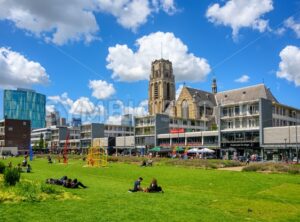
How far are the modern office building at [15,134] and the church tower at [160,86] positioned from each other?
57.0 metres

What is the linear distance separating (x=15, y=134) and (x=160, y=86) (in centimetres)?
6729

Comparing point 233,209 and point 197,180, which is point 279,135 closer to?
point 197,180

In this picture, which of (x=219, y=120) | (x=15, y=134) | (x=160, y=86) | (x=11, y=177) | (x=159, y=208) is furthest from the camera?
(x=160, y=86)

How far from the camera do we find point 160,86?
529 feet

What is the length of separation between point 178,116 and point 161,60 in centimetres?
4316

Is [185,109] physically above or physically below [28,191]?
above

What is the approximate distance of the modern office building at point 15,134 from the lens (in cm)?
13925

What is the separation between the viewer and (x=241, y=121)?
85.2m

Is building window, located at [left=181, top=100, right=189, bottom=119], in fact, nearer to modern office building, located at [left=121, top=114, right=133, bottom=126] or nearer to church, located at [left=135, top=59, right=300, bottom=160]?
church, located at [left=135, top=59, right=300, bottom=160]

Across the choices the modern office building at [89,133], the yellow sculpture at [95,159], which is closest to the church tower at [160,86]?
the modern office building at [89,133]

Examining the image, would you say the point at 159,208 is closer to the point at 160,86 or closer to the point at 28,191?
the point at 28,191

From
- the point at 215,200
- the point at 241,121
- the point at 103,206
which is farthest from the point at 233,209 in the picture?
the point at 241,121

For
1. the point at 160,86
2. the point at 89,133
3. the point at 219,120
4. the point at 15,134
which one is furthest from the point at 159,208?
the point at 160,86

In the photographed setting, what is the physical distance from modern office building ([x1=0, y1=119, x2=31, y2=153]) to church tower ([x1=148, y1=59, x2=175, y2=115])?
5696cm
